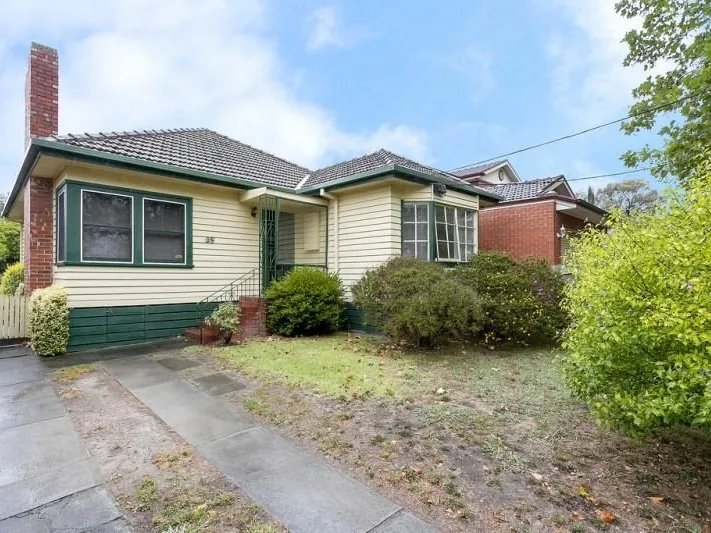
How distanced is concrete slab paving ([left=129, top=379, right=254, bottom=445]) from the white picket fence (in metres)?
4.82

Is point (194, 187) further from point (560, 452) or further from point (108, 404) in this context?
point (560, 452)

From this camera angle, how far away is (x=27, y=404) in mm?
4277

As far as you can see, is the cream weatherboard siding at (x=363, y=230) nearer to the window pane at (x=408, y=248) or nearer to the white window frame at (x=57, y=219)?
the window pane at (x=408, y=248)

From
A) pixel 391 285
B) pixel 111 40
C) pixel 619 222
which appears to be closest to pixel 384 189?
pixel 391 285

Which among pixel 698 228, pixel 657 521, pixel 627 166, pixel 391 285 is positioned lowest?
pixel 657 521

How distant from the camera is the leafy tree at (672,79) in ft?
26.7

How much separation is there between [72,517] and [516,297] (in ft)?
23.3

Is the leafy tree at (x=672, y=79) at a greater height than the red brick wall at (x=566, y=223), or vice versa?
the leafy tree at (x=672, y=79)

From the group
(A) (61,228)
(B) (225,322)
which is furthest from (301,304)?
(A) (61,228)

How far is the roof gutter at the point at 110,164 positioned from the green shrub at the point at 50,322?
95.4 inches

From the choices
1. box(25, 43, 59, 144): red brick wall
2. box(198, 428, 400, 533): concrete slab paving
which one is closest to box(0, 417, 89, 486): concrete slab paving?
box(198, 428, 400, 533): concrete slab paving

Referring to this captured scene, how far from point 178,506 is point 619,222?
375cm

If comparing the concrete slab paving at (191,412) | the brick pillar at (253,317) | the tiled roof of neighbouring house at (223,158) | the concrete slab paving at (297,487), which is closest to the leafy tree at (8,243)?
the tiled roof of neighbouring house at (223,158)

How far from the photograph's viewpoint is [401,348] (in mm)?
7324
